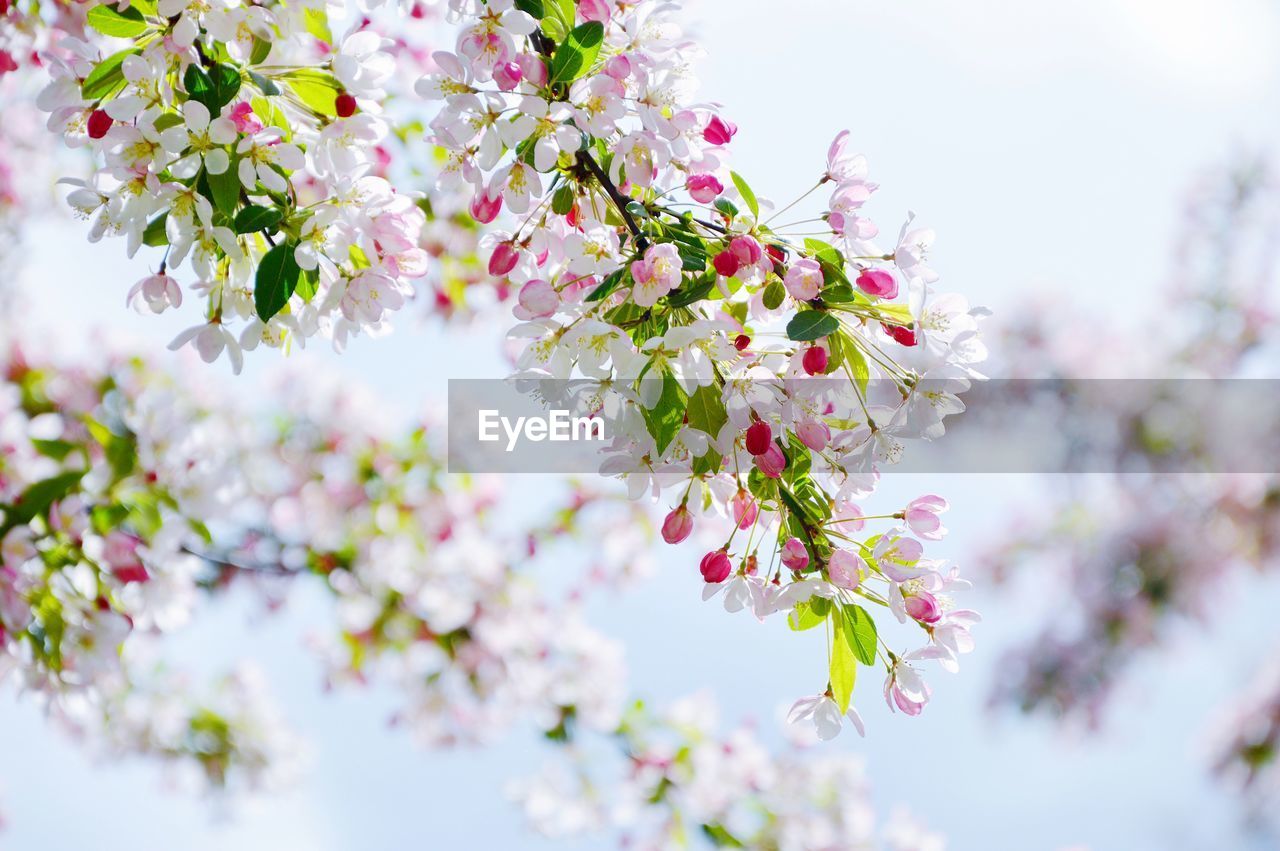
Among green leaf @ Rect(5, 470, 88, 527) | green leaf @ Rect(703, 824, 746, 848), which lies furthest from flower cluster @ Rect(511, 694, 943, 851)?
green leaf @ Rect(5, 470, 88, 527)

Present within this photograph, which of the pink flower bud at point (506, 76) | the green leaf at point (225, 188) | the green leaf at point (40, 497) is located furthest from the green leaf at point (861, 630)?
the green leaf at point (40, 497)

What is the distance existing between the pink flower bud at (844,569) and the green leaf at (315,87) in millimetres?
607

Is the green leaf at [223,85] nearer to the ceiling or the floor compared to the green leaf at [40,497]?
nearer to the ceiling

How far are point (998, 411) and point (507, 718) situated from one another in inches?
151

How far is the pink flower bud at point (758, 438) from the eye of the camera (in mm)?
714

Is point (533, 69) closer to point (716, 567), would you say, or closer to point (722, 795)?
point (716, 567)

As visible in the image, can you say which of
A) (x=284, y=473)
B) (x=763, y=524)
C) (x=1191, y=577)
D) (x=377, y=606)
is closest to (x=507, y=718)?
(x=377, y=606)

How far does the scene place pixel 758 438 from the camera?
2.35ft

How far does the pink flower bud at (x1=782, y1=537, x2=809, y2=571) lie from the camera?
750 millimetres

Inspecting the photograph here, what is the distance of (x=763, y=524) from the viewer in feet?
2.68

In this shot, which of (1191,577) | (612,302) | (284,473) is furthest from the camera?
(1191,577)

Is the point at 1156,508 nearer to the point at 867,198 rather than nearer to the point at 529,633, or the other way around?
the point at 529,633

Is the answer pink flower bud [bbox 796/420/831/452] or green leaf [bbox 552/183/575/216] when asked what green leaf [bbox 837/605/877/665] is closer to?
pink flower bud [bbox 796/420/831/452]

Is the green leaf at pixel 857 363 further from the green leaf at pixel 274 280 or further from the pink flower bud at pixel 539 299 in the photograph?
the green leaf at pixel 274 280
